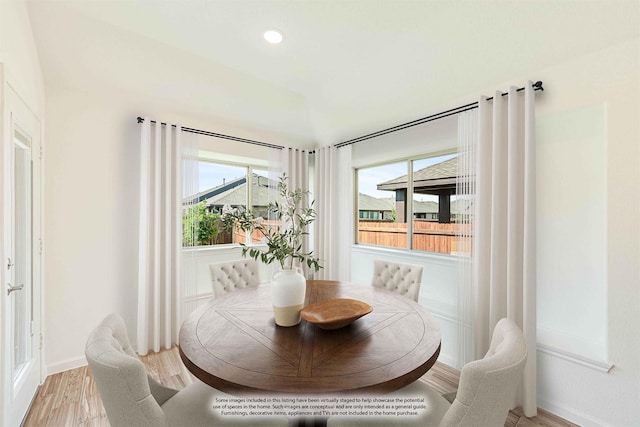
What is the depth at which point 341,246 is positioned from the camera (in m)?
3.84

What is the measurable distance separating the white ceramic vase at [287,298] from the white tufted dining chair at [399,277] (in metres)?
1.26

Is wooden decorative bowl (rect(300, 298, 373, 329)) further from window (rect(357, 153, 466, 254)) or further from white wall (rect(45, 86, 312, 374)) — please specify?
white wall (rect(45, 86, 312, 374))

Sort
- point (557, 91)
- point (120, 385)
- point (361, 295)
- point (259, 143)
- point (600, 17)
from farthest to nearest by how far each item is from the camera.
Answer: point (259, 143)
point (361, 295)
point (557, 91)
point (600, 17)
point (120, 385)

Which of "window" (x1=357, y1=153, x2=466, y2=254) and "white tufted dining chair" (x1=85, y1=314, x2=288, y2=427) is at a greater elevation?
"window" (x1=357, y1=153, x2=466, y2=254)

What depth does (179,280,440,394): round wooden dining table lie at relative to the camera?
3.55 ft

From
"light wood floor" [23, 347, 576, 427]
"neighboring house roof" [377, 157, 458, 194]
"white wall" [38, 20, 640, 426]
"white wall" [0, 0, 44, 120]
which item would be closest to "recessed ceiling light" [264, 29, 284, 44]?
"white wall" [38, 20, 640, 426]

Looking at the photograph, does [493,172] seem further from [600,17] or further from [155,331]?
[155,331]

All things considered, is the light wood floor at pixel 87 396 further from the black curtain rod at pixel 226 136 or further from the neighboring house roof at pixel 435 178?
the black curtain rod at pixel 226 136

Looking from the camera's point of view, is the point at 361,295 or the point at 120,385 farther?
the point at 361,295

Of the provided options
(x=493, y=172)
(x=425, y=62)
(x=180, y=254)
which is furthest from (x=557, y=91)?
→ (x=180, y=254)

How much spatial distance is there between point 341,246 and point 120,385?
3030 mm

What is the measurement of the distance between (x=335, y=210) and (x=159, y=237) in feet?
7.00

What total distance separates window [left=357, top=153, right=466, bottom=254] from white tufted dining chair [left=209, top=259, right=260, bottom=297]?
1812 millimetres

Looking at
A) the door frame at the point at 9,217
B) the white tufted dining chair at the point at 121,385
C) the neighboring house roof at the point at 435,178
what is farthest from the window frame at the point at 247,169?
the white tufted dining chair at the point at 121,385
